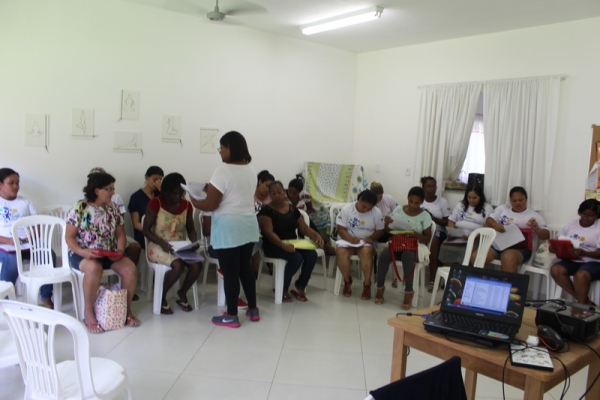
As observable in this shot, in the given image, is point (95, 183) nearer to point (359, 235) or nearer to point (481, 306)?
point (359, 235)

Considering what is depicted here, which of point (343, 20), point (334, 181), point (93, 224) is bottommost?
point (93, 224)

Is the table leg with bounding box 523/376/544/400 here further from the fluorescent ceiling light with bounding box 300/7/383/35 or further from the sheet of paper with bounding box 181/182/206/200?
the fluorescent ceiling light with bounding box 300/7/383/35

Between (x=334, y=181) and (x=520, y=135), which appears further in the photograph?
(x=334, y=181)

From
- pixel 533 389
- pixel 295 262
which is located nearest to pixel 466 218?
pixel 295 262

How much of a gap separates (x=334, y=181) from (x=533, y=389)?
4.58 m

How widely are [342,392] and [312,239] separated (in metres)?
2.00

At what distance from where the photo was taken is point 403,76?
236 inches

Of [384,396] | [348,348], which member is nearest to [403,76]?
[348,348]

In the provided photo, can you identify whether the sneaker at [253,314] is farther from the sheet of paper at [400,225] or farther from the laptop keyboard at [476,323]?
the laptop keyboard at [476,323]

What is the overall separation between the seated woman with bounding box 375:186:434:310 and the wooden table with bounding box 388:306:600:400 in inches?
84.9

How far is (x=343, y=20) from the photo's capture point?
15.7ft

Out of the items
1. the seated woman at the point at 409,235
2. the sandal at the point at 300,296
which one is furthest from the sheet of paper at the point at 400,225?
the sandal at the point at 300,296

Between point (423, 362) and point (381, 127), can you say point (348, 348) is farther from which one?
point (381, 127)

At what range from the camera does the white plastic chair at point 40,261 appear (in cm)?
337
